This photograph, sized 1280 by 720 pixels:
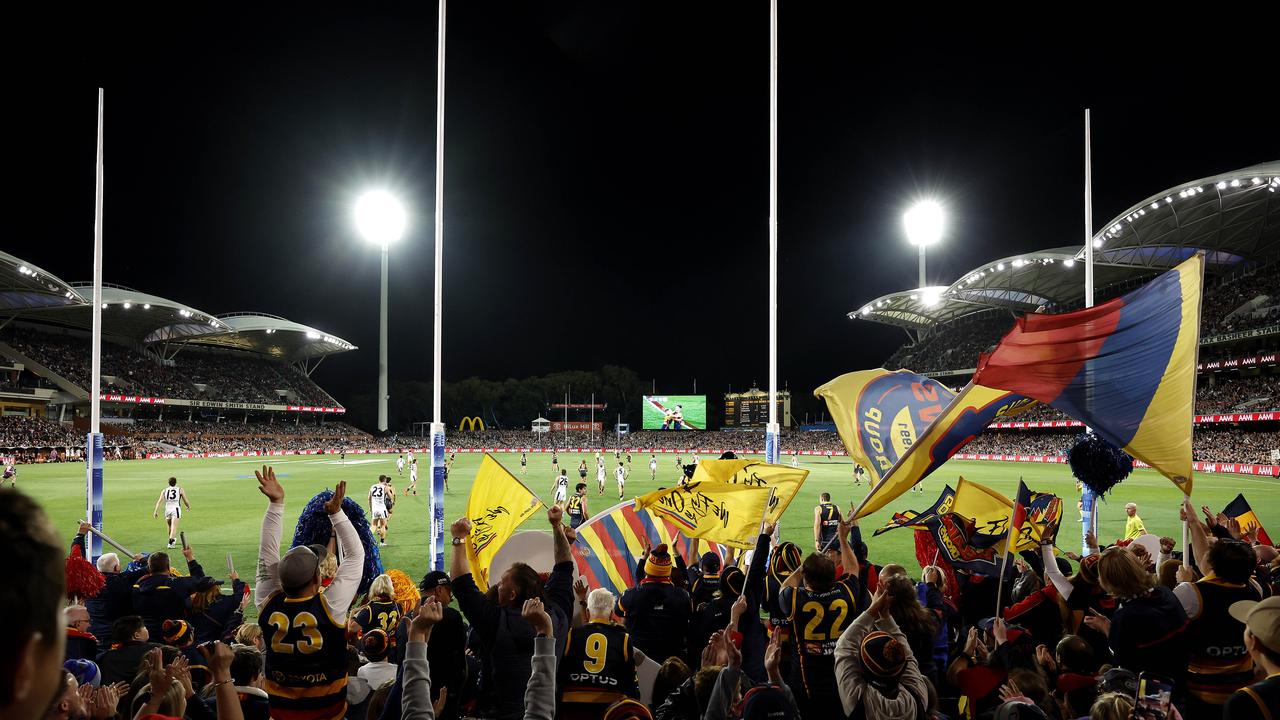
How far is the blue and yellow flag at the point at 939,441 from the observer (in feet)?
22.7

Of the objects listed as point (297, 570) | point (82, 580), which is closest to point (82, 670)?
point (297, 570)

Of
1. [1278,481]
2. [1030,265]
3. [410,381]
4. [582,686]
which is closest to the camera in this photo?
[582,686]

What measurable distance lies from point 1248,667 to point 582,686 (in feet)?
14.2

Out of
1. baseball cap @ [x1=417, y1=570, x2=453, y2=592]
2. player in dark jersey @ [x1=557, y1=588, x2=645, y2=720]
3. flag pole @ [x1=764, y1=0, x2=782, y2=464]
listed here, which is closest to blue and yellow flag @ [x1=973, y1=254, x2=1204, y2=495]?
player in dark jersey @ [x1=557, y1=588, x2=645, y2=720]

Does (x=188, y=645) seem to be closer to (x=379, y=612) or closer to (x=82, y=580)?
(x=379, y=612)

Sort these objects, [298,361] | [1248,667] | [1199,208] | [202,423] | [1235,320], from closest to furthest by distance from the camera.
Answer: [1248,667] < [1199,208] < [1235,320] < [202,423] < [298,361]

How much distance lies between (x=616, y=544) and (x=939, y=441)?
4.53 m

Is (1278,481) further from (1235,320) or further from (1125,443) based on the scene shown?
(1125,443)

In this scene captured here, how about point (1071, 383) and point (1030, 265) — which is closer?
point (1071, 383)

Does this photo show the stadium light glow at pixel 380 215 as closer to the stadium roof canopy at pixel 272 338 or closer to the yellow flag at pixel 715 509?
the yellow flag at pixel 715 509

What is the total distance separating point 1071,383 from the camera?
21.6ft

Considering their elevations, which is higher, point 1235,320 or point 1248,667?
point 1235,320

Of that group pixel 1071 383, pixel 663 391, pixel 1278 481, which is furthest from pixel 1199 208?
pixel 663 391

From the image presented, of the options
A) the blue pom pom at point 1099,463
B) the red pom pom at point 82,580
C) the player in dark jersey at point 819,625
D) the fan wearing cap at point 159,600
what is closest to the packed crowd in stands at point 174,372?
the red pom pom at point 82,580
